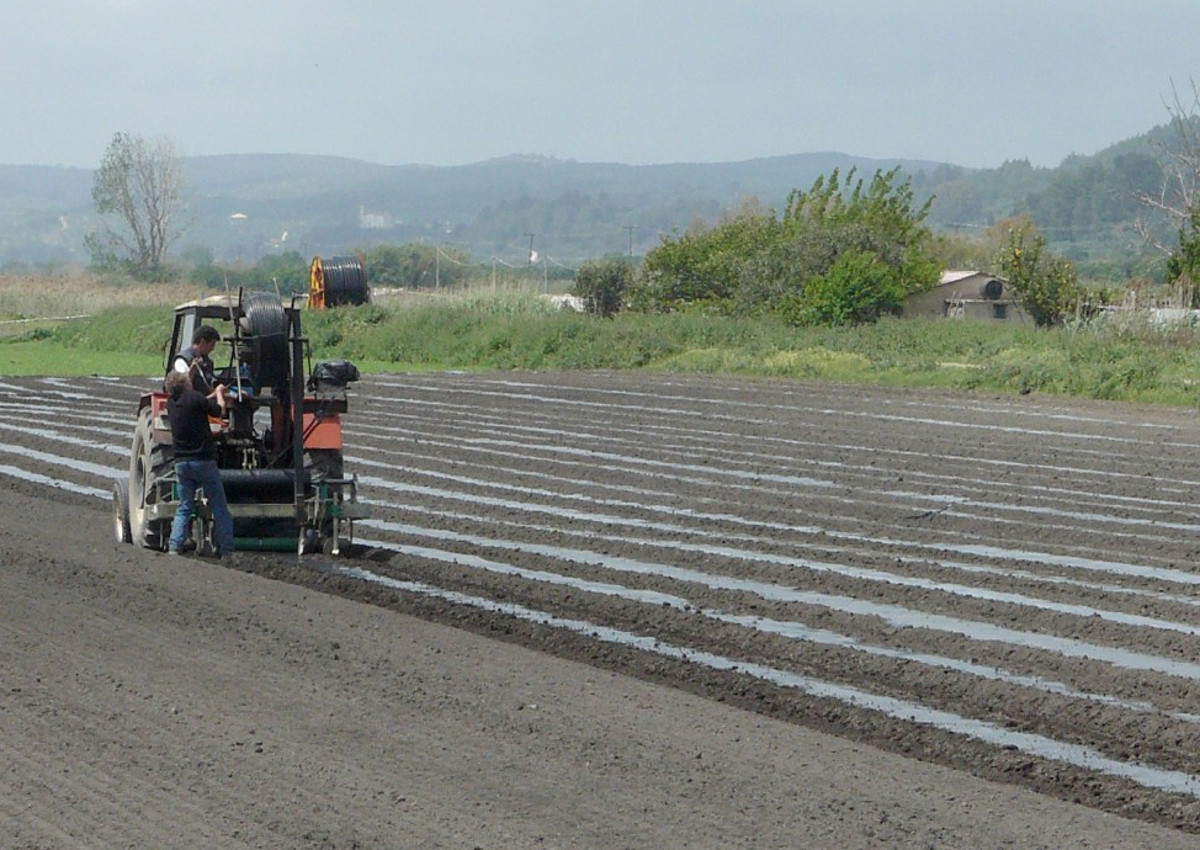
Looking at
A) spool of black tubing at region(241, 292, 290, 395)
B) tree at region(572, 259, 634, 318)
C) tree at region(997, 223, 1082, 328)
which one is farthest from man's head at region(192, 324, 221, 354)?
tree at region(572, 259, 634, 318)

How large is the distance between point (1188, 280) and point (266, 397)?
31.0m

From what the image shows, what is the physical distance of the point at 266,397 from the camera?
1298 centimetres

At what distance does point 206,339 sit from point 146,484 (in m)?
1.35

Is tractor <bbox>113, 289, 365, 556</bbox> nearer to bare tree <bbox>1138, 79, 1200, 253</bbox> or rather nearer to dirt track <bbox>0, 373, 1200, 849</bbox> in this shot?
dirt track <bbox>0, 373, 1200, 849</bbox>

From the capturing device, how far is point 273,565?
13.2m

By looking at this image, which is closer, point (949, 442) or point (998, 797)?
point (998, 797)

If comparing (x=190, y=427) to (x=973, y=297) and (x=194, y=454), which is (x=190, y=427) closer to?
(x=194, y=454)

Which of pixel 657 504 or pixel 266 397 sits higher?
pixel 266 397

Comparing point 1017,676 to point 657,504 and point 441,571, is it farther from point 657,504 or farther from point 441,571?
point 657,504

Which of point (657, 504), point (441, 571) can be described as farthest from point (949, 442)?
point (441, 571)

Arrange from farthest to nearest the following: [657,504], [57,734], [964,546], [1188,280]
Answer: [1188,280] → [657,504] → [964,546] → [57,734]

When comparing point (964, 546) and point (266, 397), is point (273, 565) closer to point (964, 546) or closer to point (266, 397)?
point (266, 397)

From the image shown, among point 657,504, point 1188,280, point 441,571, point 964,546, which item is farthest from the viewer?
point 1188,280

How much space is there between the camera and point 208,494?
12305 millimetres
